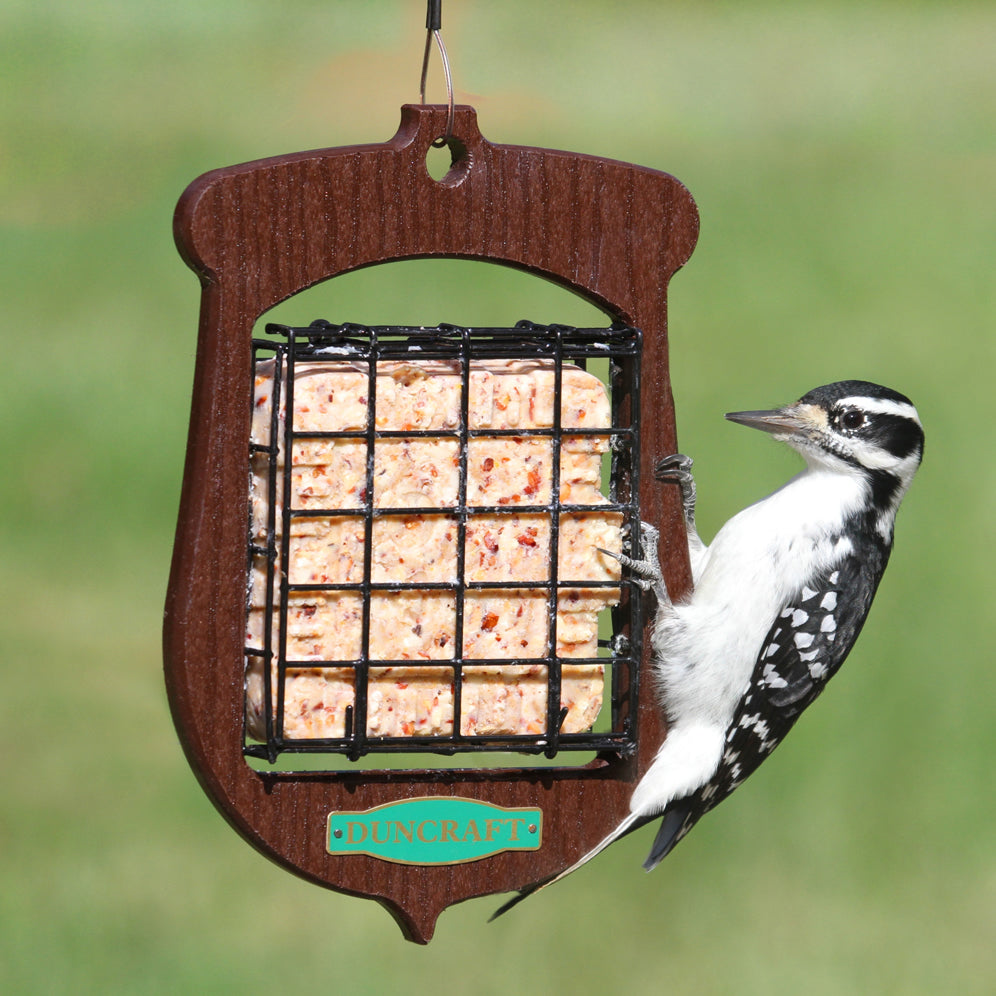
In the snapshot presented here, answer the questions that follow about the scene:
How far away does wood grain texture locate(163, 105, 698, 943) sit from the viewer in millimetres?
3023

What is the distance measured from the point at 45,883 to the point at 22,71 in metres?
5.52

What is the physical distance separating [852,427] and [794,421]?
11cm

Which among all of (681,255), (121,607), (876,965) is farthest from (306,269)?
(121,607)

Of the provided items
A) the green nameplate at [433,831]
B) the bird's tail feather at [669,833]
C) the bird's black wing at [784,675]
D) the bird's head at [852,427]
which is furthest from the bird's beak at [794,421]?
the green nameplate at [433,831]

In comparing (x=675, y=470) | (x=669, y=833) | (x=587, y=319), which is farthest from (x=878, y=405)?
(x=587, y=319)

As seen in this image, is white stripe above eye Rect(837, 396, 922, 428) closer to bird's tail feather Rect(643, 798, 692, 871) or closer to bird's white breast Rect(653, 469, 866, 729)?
bird's white breast Rect(653, 469, 866, 729)

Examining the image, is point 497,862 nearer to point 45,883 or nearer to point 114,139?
point 45,883

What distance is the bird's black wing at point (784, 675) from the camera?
3598mm

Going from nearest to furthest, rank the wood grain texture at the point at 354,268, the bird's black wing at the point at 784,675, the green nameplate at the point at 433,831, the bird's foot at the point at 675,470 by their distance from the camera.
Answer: the wood grain texture at the point at 354,268, the green nameplate at the point at 433,831, the bird's foot at the point at 675,470, the bird's black wing at the point at 784,675

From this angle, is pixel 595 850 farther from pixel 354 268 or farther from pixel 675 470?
pixel 354 268

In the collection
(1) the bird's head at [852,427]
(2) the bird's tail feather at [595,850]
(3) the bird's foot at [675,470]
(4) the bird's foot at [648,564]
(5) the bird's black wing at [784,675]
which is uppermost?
(1) the bird's head at [852,427]

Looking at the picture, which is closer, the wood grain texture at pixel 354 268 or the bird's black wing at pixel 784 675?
the wood grain texture at pixel 354 268

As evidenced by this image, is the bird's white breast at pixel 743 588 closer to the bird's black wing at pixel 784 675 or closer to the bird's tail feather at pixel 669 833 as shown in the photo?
the bird's black wing at pixel 784 675

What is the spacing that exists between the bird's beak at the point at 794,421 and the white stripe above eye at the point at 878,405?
0.05 meters
